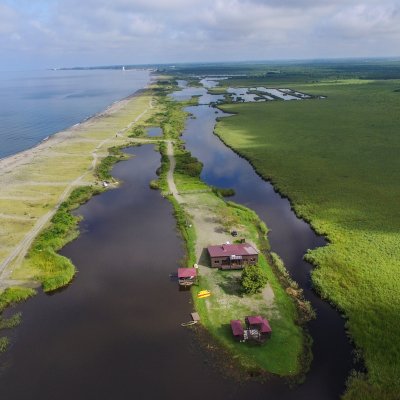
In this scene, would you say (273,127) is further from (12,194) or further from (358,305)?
(358,305)

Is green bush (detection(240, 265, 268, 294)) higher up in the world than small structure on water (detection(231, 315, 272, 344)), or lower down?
higher up

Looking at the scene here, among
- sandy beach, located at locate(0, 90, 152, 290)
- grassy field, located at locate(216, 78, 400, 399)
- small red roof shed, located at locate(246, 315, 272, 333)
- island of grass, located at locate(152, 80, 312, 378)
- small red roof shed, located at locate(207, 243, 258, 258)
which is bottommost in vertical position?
sandy beach, located at locate(0, 90, 152, 290)

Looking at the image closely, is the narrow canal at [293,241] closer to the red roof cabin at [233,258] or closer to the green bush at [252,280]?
the red roof cabin at [233,258]

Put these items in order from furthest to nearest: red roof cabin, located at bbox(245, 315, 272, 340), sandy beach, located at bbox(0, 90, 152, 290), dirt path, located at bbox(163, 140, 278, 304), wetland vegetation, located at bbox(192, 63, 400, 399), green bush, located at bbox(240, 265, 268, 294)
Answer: sandy beach, located at bbox(0, 90, 152, 290) < green bush, located at bbox(240, 265, 268, 294) < dirt path, located at bbox(163, 140, 278, 304) < wetland vegetation, located at bbox(192, 63, 400, 399) < red roof cabin, located at bbox(245, 315, 272, 340)

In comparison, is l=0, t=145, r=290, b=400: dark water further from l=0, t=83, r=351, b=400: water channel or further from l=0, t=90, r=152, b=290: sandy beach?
l=0, t=90, r=152, b=290: sandy beach

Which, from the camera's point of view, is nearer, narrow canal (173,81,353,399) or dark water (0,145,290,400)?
dark water (0,145,290,400)

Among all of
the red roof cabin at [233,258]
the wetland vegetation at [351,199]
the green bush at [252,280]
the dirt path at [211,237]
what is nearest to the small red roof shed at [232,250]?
the red roof cabin at [233,258]

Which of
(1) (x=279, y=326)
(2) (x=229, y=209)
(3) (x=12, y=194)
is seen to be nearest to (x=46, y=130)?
(3) (x=12, y=194)

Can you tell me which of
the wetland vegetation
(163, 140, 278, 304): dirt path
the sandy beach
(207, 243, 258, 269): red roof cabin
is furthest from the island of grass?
the sandy beach
